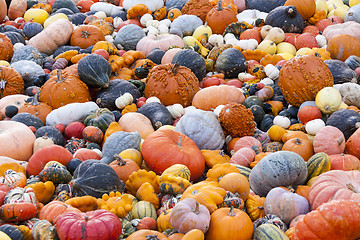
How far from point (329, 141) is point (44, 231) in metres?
3.26

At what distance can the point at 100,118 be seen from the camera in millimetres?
5844

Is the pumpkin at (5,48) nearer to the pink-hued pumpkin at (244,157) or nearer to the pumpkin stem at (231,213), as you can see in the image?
the pink-hued pumpkin at (244,157)

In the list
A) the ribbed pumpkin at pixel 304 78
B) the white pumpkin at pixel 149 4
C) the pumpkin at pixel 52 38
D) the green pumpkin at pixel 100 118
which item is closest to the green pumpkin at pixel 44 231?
the green pumpkin at pixel 100 118

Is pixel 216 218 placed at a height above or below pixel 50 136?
above

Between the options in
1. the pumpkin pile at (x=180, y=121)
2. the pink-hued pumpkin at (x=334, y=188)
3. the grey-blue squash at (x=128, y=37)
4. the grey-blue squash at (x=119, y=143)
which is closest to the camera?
the pumpkin pile at (x=180, y=121)

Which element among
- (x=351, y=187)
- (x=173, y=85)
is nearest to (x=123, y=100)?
(x=173, y=85)

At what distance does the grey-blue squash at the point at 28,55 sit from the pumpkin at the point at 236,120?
3.72 metres

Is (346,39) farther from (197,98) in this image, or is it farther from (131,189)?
(131,189)

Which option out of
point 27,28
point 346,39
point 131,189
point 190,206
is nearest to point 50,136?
point 131,189

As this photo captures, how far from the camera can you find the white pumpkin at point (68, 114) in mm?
5961

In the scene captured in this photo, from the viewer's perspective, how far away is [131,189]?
4340 mm

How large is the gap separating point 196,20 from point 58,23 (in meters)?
2.75

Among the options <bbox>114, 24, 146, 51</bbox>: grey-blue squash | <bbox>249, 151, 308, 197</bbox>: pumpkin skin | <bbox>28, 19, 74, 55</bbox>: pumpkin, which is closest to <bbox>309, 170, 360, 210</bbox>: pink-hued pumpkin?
<bbox>249, 151, 308, 197</bbox>: pumpkin skin

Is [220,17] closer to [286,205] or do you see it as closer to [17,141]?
[17,141]
